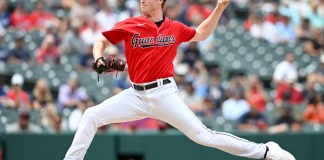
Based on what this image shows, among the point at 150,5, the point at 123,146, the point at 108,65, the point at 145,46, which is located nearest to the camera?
the point at 108,65

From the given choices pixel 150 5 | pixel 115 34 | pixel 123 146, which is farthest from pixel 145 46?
pixel 123 146

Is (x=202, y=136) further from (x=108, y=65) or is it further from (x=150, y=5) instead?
(x=150, y=5)

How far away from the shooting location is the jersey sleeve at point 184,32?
7160 mm

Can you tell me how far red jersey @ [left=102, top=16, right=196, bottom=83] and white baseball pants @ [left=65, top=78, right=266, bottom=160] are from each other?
0.50 feet

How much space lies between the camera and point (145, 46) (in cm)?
690

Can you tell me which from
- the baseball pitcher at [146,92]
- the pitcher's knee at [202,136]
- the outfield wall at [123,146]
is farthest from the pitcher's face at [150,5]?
the outfield wall at [123,146]

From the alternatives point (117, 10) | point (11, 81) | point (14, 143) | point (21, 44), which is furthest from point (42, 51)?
point (14, 143)

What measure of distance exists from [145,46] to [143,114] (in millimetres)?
674

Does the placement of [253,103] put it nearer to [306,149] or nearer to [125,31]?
[306,149]

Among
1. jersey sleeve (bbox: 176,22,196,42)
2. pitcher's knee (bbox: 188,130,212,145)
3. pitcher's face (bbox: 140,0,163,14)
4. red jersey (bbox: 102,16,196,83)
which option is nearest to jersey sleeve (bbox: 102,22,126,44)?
red jersey (bbox: 102,16,196,83)

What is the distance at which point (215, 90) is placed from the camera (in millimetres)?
13711

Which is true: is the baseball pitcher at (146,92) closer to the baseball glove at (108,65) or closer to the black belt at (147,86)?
the black belt at (147,86)

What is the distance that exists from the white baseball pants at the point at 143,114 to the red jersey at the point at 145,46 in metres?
0.15

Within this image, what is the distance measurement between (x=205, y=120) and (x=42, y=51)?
3.84 m
